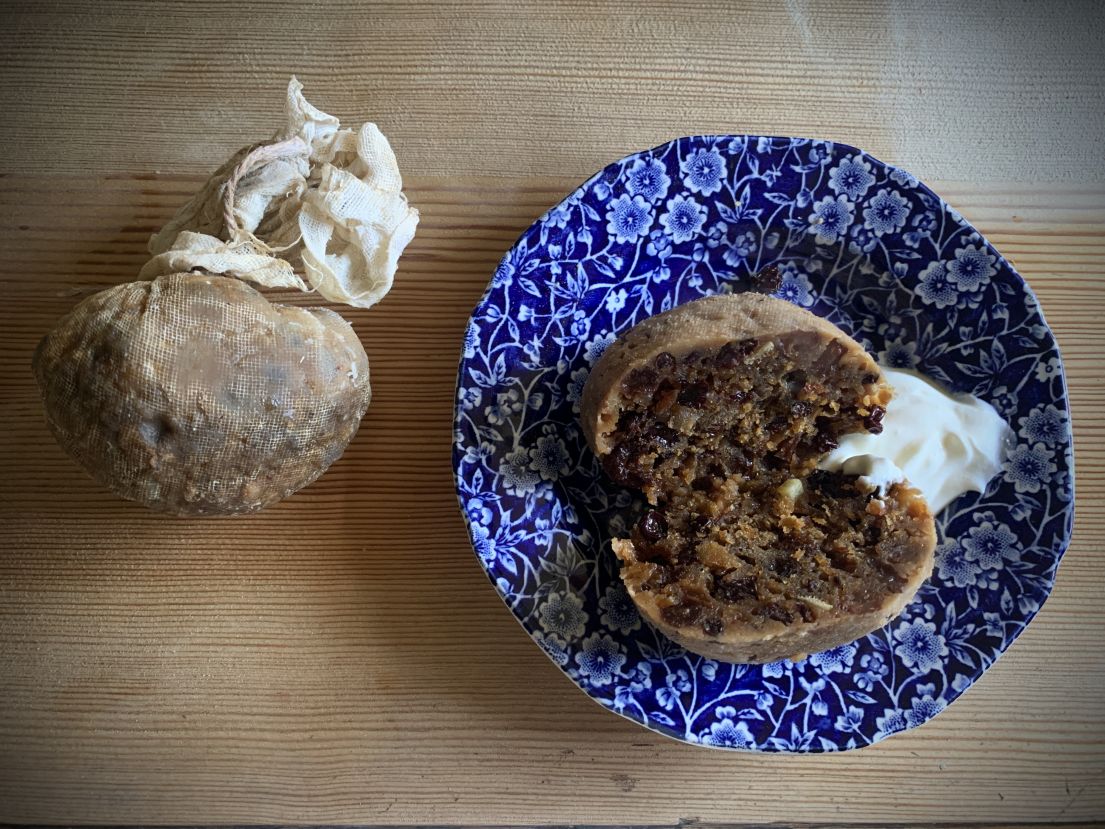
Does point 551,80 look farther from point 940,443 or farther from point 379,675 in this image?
point 379,675

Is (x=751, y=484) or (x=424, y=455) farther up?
(x=751, y=484)

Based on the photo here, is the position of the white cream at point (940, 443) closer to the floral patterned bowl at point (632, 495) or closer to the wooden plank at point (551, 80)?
the floral patterned bowl at point (632, 495)

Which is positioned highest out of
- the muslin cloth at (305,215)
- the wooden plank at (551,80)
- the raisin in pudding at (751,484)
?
the wooden plank at (551,80)

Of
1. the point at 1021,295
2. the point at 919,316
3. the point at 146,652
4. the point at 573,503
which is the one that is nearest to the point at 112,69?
the point at 146,652

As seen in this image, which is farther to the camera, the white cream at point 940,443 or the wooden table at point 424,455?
the wooden table at point 424,455

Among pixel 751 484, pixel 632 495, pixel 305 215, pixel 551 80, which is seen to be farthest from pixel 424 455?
pixel 551 80

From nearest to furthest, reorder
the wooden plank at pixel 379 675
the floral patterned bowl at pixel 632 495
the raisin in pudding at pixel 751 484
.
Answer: the raisin in pudding at pixel 751 484 → the floral patterned bowl at pixel 632 495 → the wooden plank at pixel 379 675

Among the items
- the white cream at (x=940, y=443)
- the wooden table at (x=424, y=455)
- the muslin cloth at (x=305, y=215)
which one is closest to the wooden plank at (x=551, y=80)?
the wooden table at (x=424, y=455)
